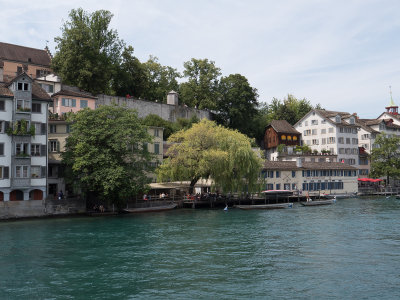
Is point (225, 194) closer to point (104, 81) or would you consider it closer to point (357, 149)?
point (104, 81)

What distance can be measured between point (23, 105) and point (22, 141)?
4172 mm

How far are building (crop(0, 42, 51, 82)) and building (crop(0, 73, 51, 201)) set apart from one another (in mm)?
36221

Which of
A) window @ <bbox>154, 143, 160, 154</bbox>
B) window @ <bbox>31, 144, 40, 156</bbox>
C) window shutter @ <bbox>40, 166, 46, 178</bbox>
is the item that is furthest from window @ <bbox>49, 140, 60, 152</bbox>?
window @ <bbox>154, 143, 160, 154</bbox>

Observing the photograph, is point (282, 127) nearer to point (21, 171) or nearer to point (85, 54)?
point (85, 54)

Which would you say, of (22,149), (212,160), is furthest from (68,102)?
(212,160)

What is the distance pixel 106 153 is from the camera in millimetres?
50250

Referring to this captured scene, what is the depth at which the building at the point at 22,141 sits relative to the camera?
48.4 meters

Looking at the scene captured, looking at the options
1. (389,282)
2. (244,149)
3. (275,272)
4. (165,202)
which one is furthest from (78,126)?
(389,282)

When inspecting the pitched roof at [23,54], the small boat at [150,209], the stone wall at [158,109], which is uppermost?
the pitched roof at [23,54]

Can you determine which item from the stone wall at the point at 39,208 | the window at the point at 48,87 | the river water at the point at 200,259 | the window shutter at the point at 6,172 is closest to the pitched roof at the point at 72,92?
the window at the point at 48,87

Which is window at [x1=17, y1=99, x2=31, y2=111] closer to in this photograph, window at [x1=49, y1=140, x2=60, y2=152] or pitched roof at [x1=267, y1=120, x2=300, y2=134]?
window at [x1=49, y1=140, x2=60, y2=152]

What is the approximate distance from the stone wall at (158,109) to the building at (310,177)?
19.9 m

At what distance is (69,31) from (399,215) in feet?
188

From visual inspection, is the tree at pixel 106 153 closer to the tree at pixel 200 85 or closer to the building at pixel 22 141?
the building at pixel 22 141
